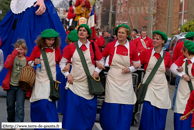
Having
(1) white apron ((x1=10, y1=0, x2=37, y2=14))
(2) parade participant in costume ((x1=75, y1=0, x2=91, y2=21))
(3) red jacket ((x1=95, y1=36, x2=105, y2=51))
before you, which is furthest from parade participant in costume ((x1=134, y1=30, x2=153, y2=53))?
(3) red jacket ((x1=95, y1=36, x2=105, y2=51))

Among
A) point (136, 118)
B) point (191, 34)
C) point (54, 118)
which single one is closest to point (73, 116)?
point (54, 118)

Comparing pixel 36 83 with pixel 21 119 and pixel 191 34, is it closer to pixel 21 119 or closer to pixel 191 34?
pixel 21 119

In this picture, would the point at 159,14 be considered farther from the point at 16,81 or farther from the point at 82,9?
the point at 16,81

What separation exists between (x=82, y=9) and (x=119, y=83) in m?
6.45

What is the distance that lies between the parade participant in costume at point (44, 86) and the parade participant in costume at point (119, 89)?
889mm

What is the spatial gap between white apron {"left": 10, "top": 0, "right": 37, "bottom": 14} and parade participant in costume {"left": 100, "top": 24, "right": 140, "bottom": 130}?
3.86 metres

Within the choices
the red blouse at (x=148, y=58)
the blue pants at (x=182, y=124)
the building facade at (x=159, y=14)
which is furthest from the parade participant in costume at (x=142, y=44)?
the building facade at (x=159, y=14)

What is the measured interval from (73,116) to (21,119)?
99 centimetres

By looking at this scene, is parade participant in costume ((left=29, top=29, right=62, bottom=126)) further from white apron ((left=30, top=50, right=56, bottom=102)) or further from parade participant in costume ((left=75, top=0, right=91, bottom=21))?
parade participant in costume ((left=75, top=0, right=91, bottom=21))

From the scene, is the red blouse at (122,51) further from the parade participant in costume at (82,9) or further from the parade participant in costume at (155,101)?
the parade participant in costume at (82,9)

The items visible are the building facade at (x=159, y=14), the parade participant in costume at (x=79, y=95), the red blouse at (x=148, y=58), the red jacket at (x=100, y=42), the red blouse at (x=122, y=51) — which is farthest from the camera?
the building facade at (x=159, y=14)

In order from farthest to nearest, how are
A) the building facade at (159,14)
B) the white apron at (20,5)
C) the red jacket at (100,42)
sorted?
the building facade at (159,14) < the red jacket at (100,42) < the white apron at (20,5)

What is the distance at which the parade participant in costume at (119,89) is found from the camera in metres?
6.43

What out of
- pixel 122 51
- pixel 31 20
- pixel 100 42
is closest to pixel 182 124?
pixel 122 51
